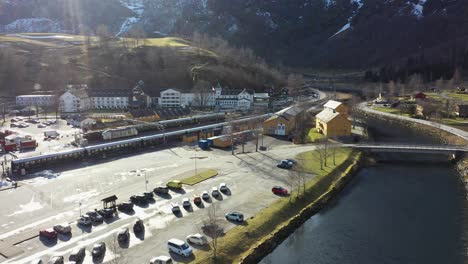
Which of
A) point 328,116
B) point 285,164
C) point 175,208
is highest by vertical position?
point 328,116

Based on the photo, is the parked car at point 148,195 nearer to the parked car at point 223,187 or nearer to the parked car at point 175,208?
the parked car at point 175,208

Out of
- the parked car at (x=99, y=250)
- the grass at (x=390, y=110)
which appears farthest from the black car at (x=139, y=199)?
the grass at (x=390, y=110)

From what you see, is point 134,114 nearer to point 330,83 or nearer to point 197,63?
point 197,63

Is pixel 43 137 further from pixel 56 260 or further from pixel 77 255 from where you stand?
pixel 56 260

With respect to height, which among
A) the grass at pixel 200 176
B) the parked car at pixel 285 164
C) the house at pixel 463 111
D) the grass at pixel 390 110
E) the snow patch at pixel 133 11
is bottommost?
the grass at pixel 200 176

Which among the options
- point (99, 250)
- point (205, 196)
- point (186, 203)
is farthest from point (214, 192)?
point (99, 250)

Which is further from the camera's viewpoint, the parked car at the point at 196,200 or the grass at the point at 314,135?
the grass at the point at 314,135

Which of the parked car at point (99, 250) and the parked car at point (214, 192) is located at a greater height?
the parked car at point (214, 192)
